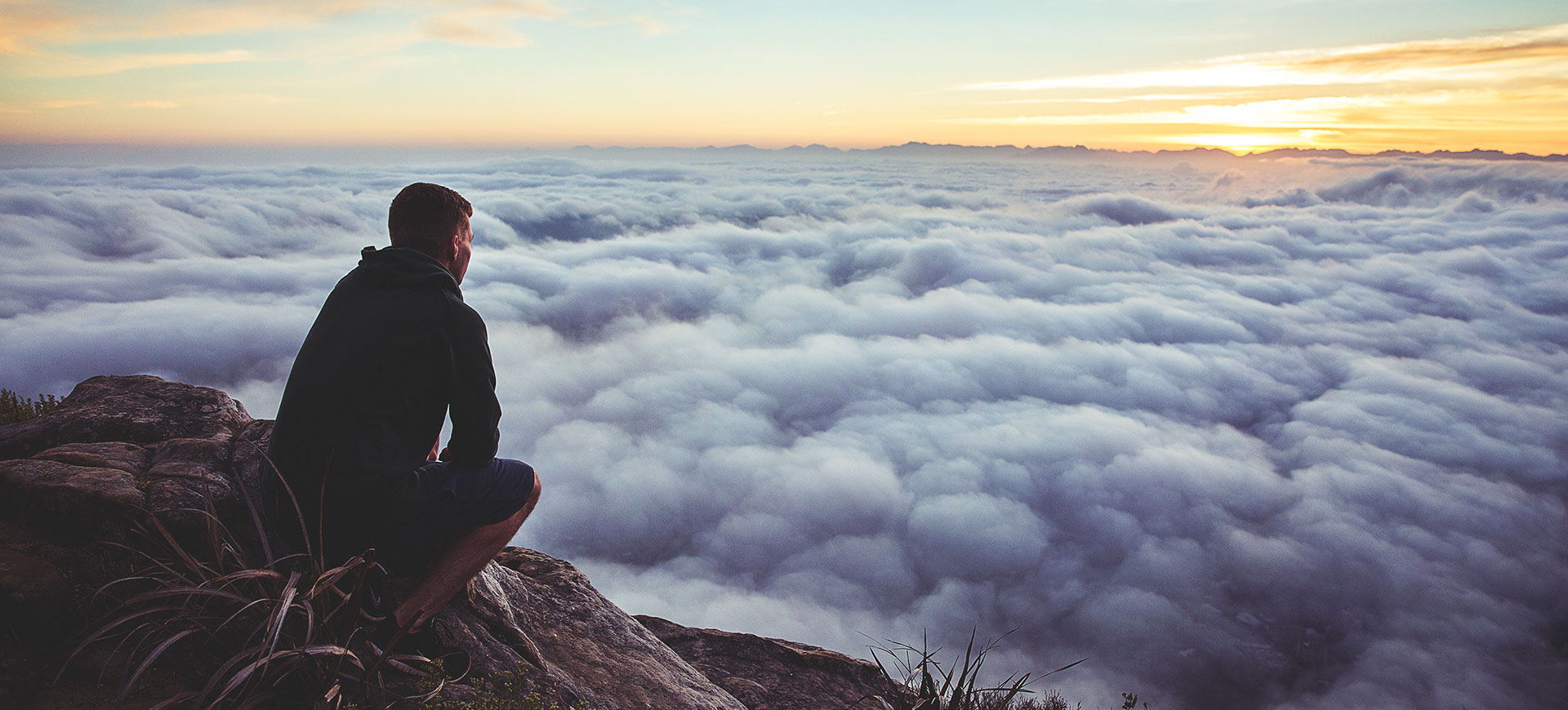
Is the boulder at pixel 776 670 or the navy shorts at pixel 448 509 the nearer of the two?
the navy shorts at pixel 448 509

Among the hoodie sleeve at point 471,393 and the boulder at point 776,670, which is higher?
the hoodie sleeve at point 471,393

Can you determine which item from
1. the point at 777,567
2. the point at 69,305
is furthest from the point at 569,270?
the point at 777,567

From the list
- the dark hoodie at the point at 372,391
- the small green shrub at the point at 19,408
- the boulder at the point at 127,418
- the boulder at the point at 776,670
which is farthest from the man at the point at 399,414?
the small green shrub at the point at 19,408

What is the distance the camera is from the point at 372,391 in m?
2.35

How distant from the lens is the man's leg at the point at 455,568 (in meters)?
2.72

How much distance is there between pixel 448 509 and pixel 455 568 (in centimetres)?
31

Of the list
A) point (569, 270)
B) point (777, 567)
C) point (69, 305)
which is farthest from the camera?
point (569, 270)

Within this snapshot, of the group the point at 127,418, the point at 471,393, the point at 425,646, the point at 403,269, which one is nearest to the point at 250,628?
the point at 425,646

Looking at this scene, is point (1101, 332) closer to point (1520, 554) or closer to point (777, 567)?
point (1520, 554)

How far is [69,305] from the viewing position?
60.7m

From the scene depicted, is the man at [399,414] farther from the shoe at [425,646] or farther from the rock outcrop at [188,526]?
the rock outcrop at [188,526]

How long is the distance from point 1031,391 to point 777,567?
41.1 m

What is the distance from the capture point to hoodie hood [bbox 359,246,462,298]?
95.7 inches

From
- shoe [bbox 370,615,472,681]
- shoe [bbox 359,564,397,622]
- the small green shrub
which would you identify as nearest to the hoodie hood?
shoe [bbox 359,564,397,622]
